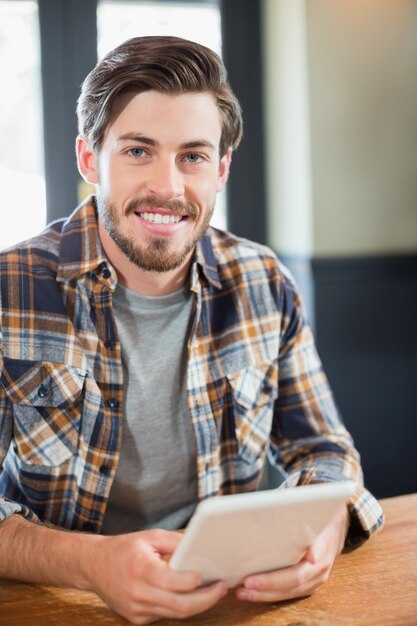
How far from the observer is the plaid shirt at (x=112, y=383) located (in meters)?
1.46

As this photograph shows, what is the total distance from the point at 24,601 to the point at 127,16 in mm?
2762

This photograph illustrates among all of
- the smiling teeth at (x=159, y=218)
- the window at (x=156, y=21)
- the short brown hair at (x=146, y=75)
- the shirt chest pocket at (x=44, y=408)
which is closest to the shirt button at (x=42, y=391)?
the shirt chest pocket at (x=44, y=408)

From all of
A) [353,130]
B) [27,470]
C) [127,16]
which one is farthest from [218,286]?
[127,16]

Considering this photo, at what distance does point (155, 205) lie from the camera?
1454 mm

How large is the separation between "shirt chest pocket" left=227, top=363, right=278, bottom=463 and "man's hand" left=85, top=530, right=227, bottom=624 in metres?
0.59

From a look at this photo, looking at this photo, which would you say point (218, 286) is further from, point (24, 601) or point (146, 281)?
point (24, 601)

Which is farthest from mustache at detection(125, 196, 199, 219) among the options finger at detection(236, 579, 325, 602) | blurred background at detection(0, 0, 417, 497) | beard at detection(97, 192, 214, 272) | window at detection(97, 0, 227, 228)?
window at detection(97, 0, 227, 228)

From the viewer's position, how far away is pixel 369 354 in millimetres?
3312

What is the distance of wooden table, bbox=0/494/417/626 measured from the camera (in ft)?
3.41

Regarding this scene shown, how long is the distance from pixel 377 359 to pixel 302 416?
1764 millimetres

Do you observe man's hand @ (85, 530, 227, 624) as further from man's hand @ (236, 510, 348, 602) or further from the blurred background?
the blurred background

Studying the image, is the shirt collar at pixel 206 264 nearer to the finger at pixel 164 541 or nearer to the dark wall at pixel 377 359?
the finger at pixel 164 541

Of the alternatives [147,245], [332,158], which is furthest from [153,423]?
[332,158]

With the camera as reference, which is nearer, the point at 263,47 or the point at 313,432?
the point at 313,432
